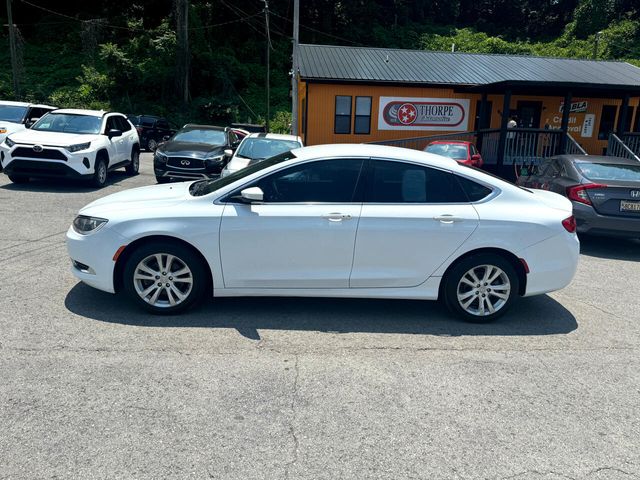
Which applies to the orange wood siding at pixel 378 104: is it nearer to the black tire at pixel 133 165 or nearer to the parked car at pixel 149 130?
the parked car at pixel 149 130

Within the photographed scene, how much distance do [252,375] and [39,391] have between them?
1.41 m

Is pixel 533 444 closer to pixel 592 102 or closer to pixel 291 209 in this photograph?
pixel 291 209

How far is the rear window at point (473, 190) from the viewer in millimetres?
5102

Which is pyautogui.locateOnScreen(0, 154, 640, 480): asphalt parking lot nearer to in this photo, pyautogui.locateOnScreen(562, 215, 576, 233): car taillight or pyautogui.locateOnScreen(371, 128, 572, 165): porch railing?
pyautogui.locateOnScreen(562, 215, 576, 233): car taillight

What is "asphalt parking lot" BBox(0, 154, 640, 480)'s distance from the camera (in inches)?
116

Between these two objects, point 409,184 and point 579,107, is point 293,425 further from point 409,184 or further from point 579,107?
point 579,107

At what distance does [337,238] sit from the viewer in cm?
483

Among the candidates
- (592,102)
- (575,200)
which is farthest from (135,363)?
(592,102)

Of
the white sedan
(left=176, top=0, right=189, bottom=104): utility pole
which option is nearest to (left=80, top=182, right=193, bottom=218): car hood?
the white sedan

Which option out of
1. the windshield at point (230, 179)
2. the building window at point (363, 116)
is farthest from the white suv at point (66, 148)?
the building window at point (363, 116)

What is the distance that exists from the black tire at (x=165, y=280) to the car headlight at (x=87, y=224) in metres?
0.42

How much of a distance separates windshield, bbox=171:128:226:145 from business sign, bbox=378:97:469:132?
32.6 ft

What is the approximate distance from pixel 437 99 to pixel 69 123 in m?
15.3

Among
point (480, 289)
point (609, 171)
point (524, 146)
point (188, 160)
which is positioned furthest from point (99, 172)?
point (524, 146)
